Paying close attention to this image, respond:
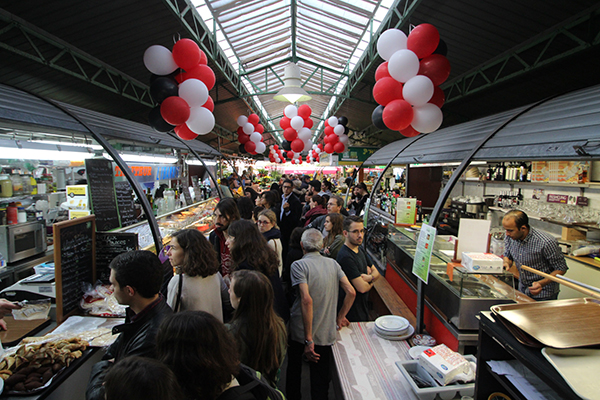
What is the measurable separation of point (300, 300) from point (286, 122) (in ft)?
23.2

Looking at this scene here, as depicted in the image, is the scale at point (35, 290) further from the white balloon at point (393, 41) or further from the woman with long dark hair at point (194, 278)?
the white balloon at point (393, 41)

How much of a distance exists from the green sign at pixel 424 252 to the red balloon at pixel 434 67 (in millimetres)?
1990

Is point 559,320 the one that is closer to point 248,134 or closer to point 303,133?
point 248,134

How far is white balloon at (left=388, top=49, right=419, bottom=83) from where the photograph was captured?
A: 11.3ft

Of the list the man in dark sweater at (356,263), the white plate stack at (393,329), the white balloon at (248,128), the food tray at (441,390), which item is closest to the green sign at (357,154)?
the white balloon at (248,128)

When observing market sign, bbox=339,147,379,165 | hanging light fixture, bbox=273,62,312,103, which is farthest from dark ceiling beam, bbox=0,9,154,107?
market sign, bbox=339,147,379,165

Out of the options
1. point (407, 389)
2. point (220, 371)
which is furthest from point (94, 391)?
point (407, 389)

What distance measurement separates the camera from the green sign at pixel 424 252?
2574mm

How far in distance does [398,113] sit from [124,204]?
3.66 meters

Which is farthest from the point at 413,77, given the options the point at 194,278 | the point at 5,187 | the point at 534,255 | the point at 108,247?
the point at 5,187

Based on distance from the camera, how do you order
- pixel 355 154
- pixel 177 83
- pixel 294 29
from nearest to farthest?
pixel 177 83 < pixel 294 29 < pixel 355 154

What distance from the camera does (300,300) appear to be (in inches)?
104

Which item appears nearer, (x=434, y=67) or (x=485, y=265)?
(x=485, y=265)

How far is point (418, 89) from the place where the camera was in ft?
11.4
